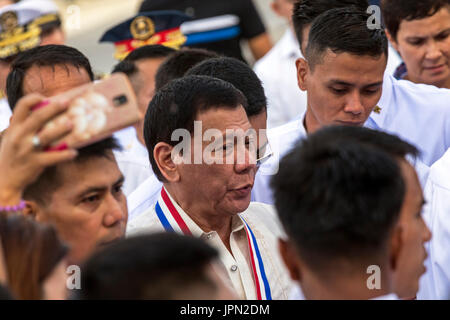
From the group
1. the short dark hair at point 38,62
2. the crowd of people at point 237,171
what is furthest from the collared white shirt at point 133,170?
the short dark hair at point 38,62

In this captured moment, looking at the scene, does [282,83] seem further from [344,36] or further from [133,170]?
[344,36]

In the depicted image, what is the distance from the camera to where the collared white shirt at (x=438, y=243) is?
271 cm

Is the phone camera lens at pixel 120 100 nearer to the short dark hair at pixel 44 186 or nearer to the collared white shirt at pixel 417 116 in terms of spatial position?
the short dark hair at pixel 44 186

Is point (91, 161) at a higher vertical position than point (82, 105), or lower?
lower

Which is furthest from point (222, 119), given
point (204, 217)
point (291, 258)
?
point (291, 258)

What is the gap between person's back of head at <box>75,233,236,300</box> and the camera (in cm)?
172

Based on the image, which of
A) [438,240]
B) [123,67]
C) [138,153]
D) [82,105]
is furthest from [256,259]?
[123,67]

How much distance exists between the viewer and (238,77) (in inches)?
147

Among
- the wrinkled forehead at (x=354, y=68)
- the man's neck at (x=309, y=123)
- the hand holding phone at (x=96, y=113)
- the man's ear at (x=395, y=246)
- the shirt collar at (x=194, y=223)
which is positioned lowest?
the shirt collar at (x=194, y=223)

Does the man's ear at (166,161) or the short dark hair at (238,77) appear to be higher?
the short dark hair at (238,77)

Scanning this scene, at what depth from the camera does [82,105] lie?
6.65ft

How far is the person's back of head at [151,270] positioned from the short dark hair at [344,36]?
2.21m
